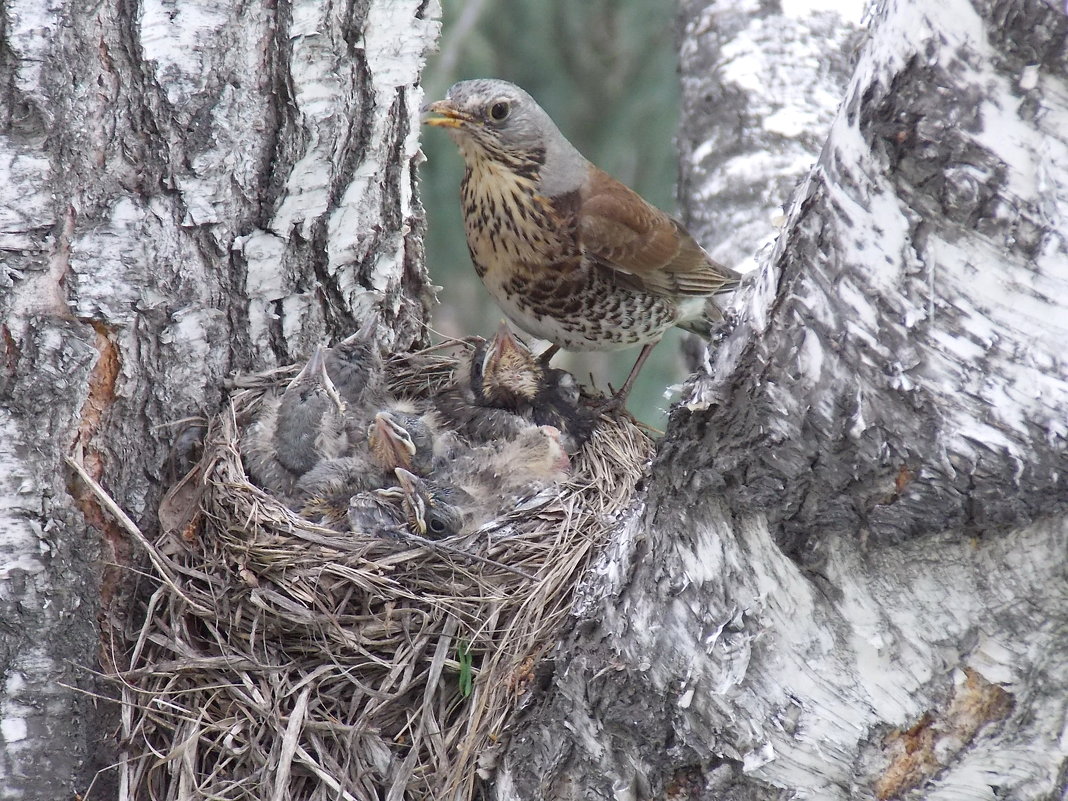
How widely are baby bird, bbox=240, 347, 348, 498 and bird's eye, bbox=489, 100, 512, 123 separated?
1.04 meters

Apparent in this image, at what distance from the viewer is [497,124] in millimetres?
3332

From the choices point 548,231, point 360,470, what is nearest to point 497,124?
point 548,231

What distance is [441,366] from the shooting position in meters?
3.46

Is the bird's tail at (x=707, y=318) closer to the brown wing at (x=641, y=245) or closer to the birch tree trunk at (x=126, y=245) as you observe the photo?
the brown wing at (x=641, y=245)

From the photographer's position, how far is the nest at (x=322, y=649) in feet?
6.99

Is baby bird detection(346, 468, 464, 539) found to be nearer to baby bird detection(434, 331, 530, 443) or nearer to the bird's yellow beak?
baby bird detection(434, 331, 530, 443)

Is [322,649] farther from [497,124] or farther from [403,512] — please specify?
[497,124]

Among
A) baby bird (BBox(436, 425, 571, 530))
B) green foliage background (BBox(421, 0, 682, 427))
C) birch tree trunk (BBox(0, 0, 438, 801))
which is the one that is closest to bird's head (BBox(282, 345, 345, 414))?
birch tree trunk (BBox(0, 0, 438, 801))

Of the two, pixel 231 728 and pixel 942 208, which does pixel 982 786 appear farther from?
pixel 231 728

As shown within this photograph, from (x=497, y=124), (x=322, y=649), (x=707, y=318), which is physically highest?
(x=497, y=124)

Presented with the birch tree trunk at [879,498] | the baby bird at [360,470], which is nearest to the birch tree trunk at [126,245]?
the baby bird at [360,470]

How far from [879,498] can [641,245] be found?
82.1 inches

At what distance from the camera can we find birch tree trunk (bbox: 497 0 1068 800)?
1.32 meters

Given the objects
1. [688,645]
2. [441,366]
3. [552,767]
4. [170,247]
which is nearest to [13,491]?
[170,247]
